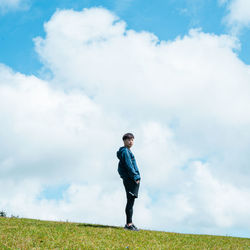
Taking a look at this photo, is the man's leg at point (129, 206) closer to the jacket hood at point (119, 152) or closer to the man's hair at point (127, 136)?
the jacket hood at point (119, 152)

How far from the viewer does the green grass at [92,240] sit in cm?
943

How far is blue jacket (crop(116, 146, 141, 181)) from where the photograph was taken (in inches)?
487

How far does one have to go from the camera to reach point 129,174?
40.8ft

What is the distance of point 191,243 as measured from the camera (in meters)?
11.3

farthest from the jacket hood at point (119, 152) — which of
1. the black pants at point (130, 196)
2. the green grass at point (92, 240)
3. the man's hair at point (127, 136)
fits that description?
the green grass at point (92, 240)

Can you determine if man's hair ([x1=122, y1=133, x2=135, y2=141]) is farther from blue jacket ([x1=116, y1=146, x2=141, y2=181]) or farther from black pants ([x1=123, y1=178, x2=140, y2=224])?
black pants ([x1=123, y1=178, x2=140, y2=224])

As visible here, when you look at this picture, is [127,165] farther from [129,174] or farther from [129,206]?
[129,206]

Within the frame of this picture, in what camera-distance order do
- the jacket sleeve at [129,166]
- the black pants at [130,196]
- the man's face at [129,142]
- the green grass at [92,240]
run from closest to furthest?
the green grass at [92,240]
the jacket sleeve at [129,166]
the black pants at [130,196]
the man's face at [129,142]

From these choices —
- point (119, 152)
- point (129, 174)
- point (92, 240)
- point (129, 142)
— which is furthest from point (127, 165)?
point (92, 240)

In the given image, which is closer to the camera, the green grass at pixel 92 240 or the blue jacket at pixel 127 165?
the green grass at pixel 92 240

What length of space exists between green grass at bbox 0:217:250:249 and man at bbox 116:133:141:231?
73cm

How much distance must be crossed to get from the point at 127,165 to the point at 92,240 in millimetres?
3234

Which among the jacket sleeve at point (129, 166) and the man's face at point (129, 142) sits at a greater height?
the man's face at point (129, 142)

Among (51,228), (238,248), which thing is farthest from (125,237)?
(238,248)
